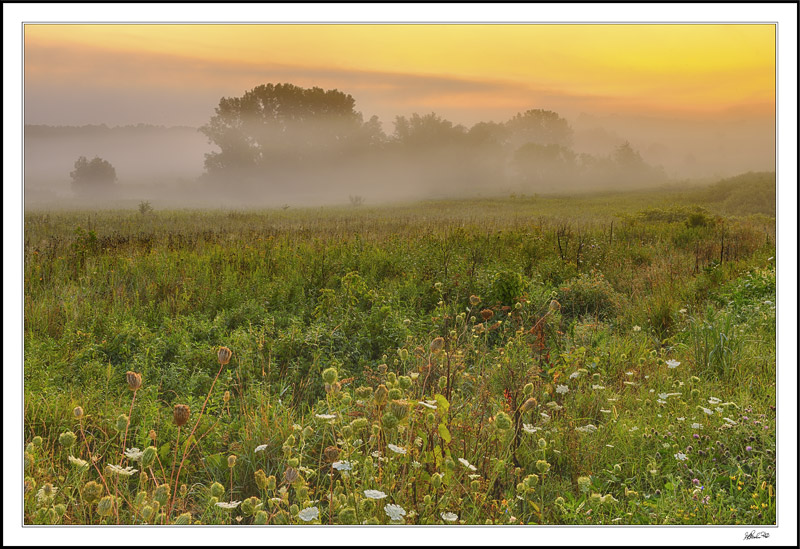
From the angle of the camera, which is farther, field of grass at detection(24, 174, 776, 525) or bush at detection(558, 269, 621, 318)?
bush at detection(558, 269, 621, 318)

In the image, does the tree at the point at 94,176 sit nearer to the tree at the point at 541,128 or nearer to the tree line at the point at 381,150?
the tree line at the point at 381,150

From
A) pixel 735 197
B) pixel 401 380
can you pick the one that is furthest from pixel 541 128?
pixel 401 380

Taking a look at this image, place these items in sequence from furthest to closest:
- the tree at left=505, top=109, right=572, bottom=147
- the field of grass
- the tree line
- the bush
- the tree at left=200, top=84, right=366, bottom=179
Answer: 1. the tree at left=200, top=84, right=366, bottom=179
2. the tree line
3. the tree at left=505, top=109, right=572, bottom=147
4. the bush
5. the field of grass

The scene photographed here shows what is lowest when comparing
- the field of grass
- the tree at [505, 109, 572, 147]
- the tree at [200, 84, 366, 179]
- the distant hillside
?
the field of grass

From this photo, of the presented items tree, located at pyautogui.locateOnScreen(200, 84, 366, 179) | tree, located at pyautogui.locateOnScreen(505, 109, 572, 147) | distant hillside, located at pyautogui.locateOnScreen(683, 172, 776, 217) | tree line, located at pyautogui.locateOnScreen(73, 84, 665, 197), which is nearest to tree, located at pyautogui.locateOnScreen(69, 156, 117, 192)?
tree line, located at pyautogui.locateOnScreen(73, 84, 665, 197)

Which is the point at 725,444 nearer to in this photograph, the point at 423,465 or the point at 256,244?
the point at 423,465

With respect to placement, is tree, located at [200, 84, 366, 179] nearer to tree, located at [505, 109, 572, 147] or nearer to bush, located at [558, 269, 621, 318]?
tree, located at [505, 109, 572, 147]
